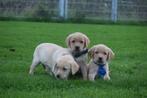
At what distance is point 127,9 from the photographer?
25203 mm

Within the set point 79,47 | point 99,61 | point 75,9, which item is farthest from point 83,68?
point 75,9

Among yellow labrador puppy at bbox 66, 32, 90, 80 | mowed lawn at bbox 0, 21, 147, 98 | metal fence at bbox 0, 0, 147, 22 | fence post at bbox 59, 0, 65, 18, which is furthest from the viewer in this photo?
fence post at bbox 59, 0, 65, 18

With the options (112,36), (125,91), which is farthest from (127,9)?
(125,91)

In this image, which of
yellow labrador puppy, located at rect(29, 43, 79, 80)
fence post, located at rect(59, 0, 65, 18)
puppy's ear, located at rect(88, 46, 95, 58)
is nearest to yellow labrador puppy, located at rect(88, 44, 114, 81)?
puppy's ear, located at rect(88, 46, 95, 58)

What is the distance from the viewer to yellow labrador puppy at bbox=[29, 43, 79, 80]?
816 cm

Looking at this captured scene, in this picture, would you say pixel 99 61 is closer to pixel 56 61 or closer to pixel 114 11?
pixel 56 61

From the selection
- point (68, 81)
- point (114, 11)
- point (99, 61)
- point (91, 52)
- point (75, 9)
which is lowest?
point (114, 11)

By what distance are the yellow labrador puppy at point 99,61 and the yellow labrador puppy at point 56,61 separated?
36 centimetres

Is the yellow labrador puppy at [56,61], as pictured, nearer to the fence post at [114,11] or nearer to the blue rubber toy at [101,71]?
the blue rubber toy at [101,71]

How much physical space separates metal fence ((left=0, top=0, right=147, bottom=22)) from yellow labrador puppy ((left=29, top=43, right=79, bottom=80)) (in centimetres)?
1516

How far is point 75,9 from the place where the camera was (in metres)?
25.0

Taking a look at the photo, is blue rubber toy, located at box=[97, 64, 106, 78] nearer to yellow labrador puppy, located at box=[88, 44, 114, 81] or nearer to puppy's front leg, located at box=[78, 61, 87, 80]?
yellow labrador puppy, located at box=[88, 44, 114, 81]

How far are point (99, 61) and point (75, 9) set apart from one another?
16.6 m

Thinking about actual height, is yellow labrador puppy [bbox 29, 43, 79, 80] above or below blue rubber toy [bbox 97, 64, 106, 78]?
above
